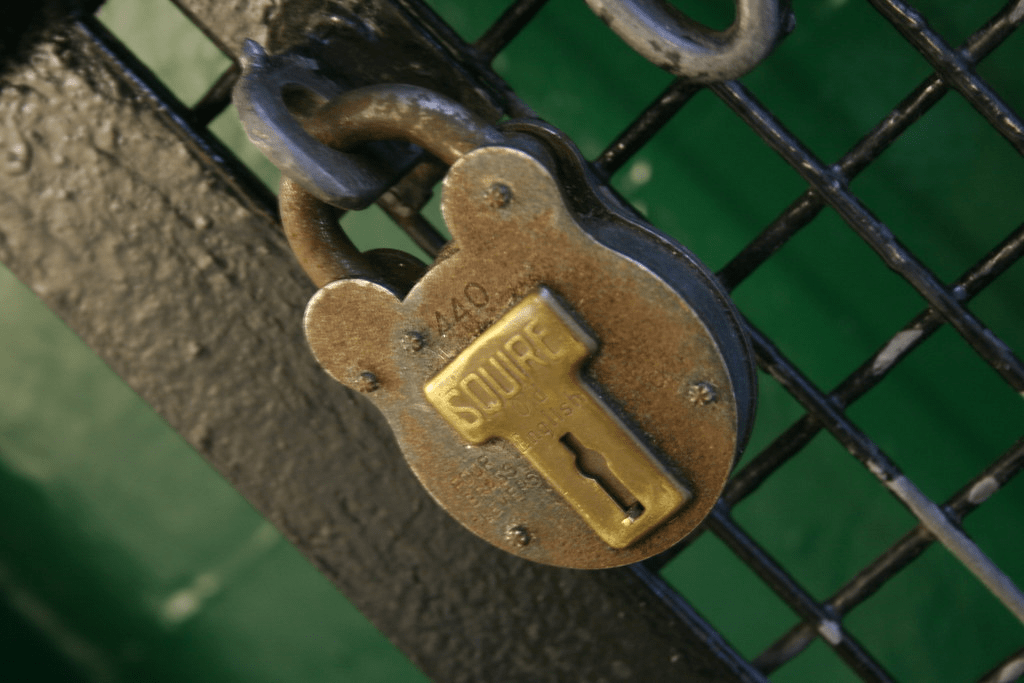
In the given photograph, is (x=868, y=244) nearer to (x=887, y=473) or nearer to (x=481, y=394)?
(x=887, y=473)

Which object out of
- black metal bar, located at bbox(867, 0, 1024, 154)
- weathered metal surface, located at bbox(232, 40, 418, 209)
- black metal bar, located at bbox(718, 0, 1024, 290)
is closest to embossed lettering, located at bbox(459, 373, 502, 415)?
weathered metal surface, located at bbox(232, 40, 418, 209)

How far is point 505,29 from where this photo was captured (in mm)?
495

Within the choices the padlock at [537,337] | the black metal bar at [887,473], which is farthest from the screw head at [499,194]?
the black metal bar at [887,473]

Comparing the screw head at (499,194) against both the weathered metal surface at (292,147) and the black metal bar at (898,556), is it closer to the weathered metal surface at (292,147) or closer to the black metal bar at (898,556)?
the weathered metal surface at (292,147)

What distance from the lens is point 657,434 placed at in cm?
39

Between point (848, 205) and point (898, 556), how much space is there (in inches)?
10.3

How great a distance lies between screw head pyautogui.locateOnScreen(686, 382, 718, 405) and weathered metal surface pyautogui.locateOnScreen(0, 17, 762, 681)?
0.26m

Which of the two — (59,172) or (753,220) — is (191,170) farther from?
(753,220)

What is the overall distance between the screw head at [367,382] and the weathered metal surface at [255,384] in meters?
0.18

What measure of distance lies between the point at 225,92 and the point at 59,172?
146mm

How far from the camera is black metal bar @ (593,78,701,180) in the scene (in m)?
0.49

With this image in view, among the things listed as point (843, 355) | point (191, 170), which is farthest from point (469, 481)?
point (843, 355)

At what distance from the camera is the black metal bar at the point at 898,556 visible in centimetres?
52

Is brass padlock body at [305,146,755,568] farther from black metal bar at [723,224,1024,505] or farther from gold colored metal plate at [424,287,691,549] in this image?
black metal bar at [723,224,1024,505]
